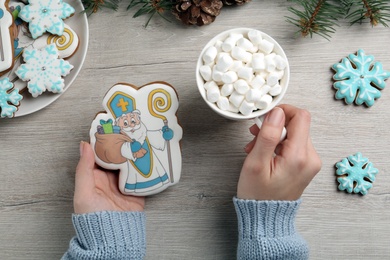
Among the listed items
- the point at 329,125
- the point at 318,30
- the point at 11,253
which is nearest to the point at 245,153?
the point at 329,125

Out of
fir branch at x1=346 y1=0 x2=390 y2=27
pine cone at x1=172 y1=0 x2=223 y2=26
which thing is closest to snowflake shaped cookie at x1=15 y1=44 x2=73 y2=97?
pine cone at x1=172 y1=0 x2=223 y2=26

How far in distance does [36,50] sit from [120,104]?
8.6 inches

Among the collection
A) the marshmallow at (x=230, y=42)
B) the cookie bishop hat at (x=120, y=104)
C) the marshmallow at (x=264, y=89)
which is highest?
the marshmallow at (x=230, y=42)

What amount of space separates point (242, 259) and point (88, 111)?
0.44 meters

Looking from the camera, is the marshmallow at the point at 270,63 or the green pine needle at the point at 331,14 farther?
the green pine needle at the point at 331,14

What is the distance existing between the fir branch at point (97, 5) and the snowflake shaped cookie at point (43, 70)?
111 mm

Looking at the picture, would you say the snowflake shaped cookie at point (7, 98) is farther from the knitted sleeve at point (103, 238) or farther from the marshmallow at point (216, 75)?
the marshmallow at point (216, 75)

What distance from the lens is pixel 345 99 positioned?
88 centimetres

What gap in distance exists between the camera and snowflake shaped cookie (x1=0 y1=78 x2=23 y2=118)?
86 cm

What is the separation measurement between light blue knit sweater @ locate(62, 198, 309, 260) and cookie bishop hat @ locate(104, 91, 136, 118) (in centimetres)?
19

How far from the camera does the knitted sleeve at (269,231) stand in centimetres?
77

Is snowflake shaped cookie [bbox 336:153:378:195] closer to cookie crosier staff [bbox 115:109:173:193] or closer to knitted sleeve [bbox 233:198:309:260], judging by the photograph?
knitted sleeve [bbox 233:198:309:260]

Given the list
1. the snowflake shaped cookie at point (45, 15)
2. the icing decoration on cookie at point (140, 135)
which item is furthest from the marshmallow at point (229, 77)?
the snowflake shaped cookie at point (45, 15)

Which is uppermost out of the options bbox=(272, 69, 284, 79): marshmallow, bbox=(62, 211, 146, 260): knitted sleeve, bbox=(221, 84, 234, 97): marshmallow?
bbox=(272, 69, 284, 79): marshmallow
